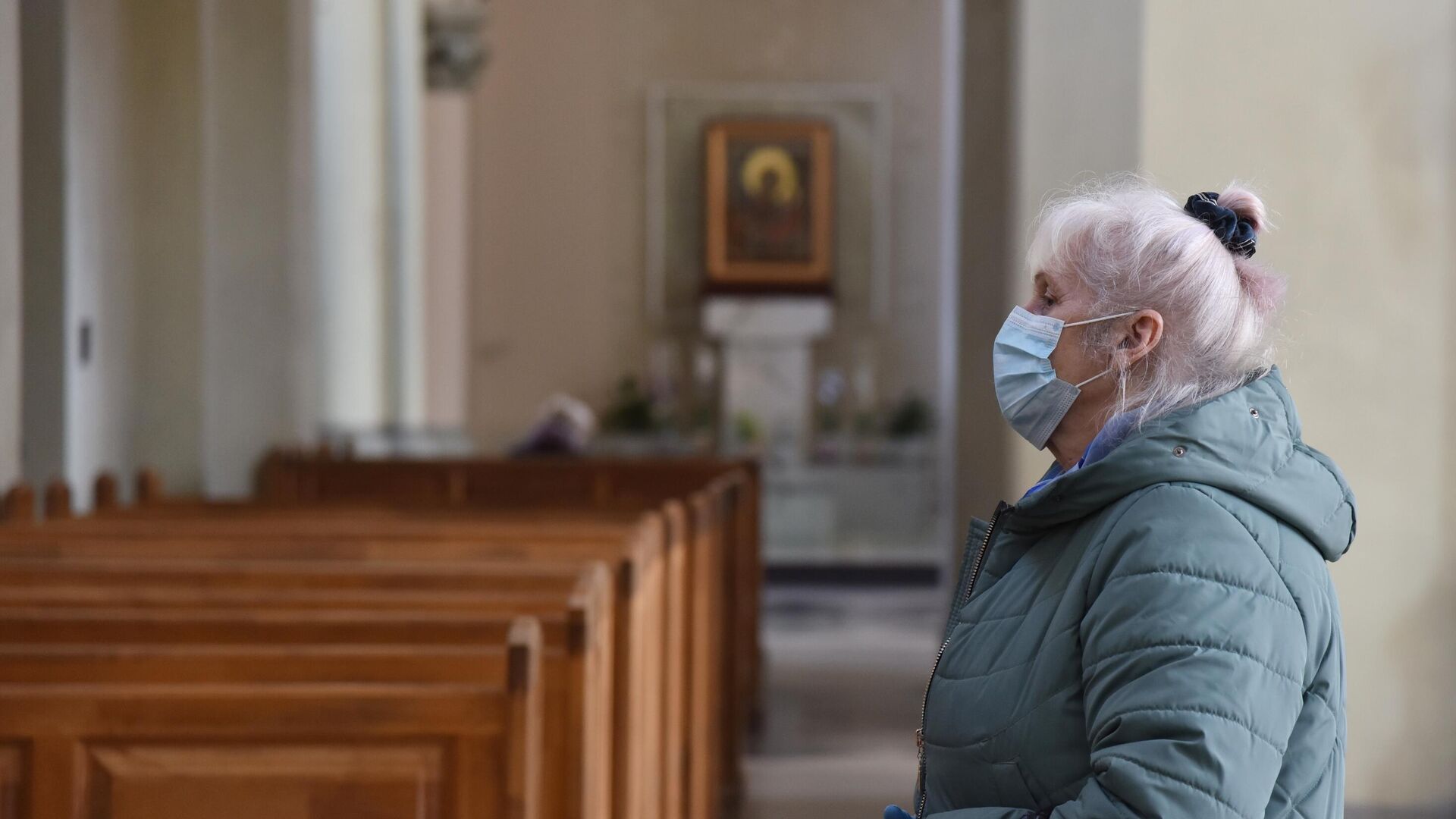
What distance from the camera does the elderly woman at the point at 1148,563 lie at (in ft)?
4.11

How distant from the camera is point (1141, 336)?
4.85ft

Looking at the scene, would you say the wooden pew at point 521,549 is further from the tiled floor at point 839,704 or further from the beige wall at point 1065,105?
the tiled floor at point 839,704

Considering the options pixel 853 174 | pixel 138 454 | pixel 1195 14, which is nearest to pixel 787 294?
pixel 853 174

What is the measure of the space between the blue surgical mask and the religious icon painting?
471 inches

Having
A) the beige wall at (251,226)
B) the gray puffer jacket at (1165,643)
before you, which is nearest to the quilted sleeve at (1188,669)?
the gray puffer jacket at (1165,643)

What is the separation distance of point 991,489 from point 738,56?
862 centimetres

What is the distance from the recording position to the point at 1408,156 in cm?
374

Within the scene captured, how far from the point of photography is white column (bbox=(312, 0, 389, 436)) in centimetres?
776

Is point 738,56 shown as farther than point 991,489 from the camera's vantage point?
Yes

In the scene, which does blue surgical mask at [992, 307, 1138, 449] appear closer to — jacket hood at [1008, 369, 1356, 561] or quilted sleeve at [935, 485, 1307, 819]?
jacket hood at [1008, 369, 1356, 561]

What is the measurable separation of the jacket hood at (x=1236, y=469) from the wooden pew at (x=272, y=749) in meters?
0.81

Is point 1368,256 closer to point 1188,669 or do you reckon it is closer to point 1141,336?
point 1141,336

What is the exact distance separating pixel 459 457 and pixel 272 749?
5365mm

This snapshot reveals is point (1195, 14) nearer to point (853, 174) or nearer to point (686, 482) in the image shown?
point (686, 482)
